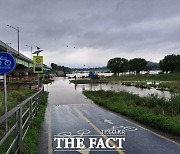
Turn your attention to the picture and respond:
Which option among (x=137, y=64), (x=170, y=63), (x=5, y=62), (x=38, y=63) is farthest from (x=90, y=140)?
(x=137, y=64)

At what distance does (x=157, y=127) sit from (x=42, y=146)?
506 cm

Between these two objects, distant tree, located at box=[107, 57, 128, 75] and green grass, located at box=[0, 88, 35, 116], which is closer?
green grass, located at box=[0, 88, 35, 116]

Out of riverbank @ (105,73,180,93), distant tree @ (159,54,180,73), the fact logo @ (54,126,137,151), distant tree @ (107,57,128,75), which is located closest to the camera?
the fact logo @ (54,126,137,151)

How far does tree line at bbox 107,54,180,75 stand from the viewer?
114 meters

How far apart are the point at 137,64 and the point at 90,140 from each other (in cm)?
14261

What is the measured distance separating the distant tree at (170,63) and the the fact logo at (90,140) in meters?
104

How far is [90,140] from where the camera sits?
9555mm

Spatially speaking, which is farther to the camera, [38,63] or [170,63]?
[170,63]

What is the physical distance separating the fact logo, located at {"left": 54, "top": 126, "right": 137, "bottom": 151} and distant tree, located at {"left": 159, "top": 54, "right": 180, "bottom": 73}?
4087 inches

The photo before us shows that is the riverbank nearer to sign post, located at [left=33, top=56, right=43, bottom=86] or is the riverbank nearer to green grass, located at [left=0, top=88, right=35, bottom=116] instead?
sign post, located at [left=33, top=56, right=43, bottom=86]

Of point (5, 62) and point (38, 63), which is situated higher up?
point (38, 63)

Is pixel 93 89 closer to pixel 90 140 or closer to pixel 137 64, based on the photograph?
pixel 90 140

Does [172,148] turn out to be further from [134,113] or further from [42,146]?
[134,113]

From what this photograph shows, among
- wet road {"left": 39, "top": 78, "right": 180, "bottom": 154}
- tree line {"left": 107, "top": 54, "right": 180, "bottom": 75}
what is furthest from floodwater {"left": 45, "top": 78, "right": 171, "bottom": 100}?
tree line {"left": 107, "top": 54, "right": 180, "bottom": 75}
